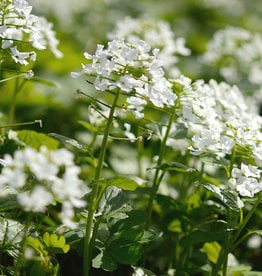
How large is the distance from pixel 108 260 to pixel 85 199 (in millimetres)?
359

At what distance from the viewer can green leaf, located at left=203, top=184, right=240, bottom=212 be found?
6.49 ft

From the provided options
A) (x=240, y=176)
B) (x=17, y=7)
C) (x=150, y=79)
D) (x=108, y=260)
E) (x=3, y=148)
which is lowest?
(x=108, y=260)

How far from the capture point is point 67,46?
493 centimetres

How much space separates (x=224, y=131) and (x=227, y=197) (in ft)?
1.62

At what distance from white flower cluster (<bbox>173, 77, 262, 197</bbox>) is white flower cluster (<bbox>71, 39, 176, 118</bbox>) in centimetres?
19

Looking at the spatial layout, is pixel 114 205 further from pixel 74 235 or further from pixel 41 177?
pixel 41 177

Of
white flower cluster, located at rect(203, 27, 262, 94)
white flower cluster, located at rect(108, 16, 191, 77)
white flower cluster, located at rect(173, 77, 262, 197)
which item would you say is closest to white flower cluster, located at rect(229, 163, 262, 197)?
white flower cluster, located at rect(173, 77, 262, 197)

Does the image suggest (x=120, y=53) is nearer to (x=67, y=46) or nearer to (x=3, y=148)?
(x=3, y=148)

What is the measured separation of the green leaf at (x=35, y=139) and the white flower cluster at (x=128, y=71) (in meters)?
0.59

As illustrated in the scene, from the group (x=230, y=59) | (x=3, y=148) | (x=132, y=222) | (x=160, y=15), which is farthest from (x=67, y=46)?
(x=132, y=222)

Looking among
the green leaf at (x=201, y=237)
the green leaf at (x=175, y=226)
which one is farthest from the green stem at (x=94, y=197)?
the green leaf at (x=175, y=226)

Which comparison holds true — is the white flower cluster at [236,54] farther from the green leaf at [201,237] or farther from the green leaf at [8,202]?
the green leaf at [8,202]

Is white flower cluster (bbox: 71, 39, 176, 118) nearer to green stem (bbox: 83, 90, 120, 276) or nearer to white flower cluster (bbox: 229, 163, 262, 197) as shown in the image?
green stem (bbox: 83, 90, 120, 276)

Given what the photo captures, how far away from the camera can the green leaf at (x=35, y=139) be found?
2428 mm
